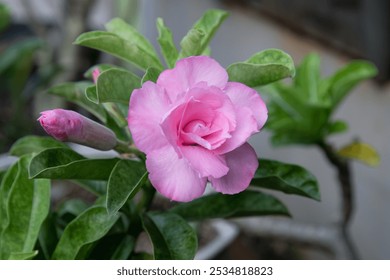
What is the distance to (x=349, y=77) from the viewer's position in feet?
3.21

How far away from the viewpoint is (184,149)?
1.64ft

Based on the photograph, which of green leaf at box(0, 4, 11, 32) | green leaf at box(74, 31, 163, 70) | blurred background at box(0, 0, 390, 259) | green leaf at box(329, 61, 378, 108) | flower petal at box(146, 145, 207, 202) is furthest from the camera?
green leaf at box(0, 4, 11, 32)

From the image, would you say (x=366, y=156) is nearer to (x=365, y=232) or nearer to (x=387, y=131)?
(x=387, y=131)

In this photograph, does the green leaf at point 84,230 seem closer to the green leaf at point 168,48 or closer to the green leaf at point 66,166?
the green leaf at point 66,166

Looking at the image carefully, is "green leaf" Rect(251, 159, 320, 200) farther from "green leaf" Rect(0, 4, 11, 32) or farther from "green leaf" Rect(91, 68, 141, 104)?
"green leaf" Rect(0, 4, 11, 32)

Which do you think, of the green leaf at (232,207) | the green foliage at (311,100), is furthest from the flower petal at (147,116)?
the green foliage at (311,100)

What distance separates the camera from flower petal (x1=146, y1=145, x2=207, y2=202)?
49cm

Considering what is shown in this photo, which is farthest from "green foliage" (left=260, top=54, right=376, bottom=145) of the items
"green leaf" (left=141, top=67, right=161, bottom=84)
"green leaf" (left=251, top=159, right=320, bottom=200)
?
"green leaf" (left=141, top=67, right=161, bottom=84)

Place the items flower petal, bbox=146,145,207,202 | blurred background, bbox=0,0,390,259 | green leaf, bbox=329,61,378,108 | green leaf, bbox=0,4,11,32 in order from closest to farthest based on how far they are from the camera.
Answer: flower petal, bbox=146,145,207,202
green leaf, bbox=329,61,378,108
blurred background, bbox=0,0,390,259
green leaf, bbox=0,4,11,32

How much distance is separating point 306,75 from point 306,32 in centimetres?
54

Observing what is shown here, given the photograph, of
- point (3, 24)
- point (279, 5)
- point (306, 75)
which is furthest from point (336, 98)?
point (3, 24)

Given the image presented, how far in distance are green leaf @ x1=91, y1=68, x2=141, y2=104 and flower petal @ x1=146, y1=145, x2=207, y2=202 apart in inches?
3.1

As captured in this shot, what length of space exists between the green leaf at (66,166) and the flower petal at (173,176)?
10 centimetres

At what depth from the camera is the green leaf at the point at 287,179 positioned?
2.03ft
